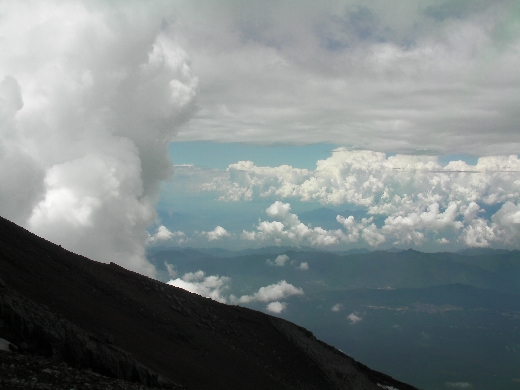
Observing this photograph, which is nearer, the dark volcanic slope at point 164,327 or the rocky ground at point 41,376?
the rocky ground at point 41,376

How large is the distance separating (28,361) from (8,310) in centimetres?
415

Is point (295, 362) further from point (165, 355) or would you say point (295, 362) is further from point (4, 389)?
point (4, 389)

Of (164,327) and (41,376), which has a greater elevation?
(164,327)

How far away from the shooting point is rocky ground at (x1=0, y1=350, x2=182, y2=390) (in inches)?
612

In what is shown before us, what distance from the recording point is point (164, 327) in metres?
38.5

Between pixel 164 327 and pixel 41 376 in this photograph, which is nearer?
pixel 41 376

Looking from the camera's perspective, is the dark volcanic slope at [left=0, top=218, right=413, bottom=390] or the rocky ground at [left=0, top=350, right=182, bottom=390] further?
the dark volcanic slope at [left=0, top=218, right=413, bottom=390]

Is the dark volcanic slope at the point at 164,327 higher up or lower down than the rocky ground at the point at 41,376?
higher up

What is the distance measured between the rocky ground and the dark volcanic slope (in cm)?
272

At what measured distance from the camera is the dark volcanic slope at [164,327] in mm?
28953

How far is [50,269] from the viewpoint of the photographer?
1457 inches

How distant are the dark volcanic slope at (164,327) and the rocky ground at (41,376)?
272cm

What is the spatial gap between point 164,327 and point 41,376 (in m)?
22.5

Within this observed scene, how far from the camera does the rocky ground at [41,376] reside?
1555 cm
